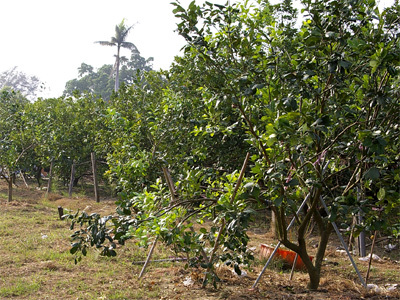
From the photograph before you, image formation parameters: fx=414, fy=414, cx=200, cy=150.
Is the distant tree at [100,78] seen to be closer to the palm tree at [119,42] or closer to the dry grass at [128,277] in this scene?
the palm tree at [119,42]

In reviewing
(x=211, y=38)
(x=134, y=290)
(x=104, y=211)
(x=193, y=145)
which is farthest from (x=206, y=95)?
(x=104, y=211)

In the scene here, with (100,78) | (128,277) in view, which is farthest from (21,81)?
(128,277)

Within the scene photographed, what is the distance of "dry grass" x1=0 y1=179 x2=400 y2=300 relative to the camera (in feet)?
15.4

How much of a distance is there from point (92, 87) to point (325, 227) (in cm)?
4773

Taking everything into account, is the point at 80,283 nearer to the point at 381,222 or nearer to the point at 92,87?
the point at 381,222

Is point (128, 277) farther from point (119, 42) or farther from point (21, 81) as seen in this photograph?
point (21, 81)

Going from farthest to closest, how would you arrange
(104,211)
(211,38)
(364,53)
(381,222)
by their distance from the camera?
(104,211) < (381,222) < (211,38) < (364,53)

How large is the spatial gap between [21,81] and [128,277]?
63826mm

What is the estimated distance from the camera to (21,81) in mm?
62438

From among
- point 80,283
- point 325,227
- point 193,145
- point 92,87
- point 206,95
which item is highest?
point 92,87

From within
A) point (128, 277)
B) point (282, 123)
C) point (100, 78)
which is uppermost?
point (100, 78)

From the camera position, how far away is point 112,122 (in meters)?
6.38

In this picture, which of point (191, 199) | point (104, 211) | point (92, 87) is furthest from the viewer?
point (92, 87)

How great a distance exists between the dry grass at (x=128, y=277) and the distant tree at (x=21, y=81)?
59.8 meters
